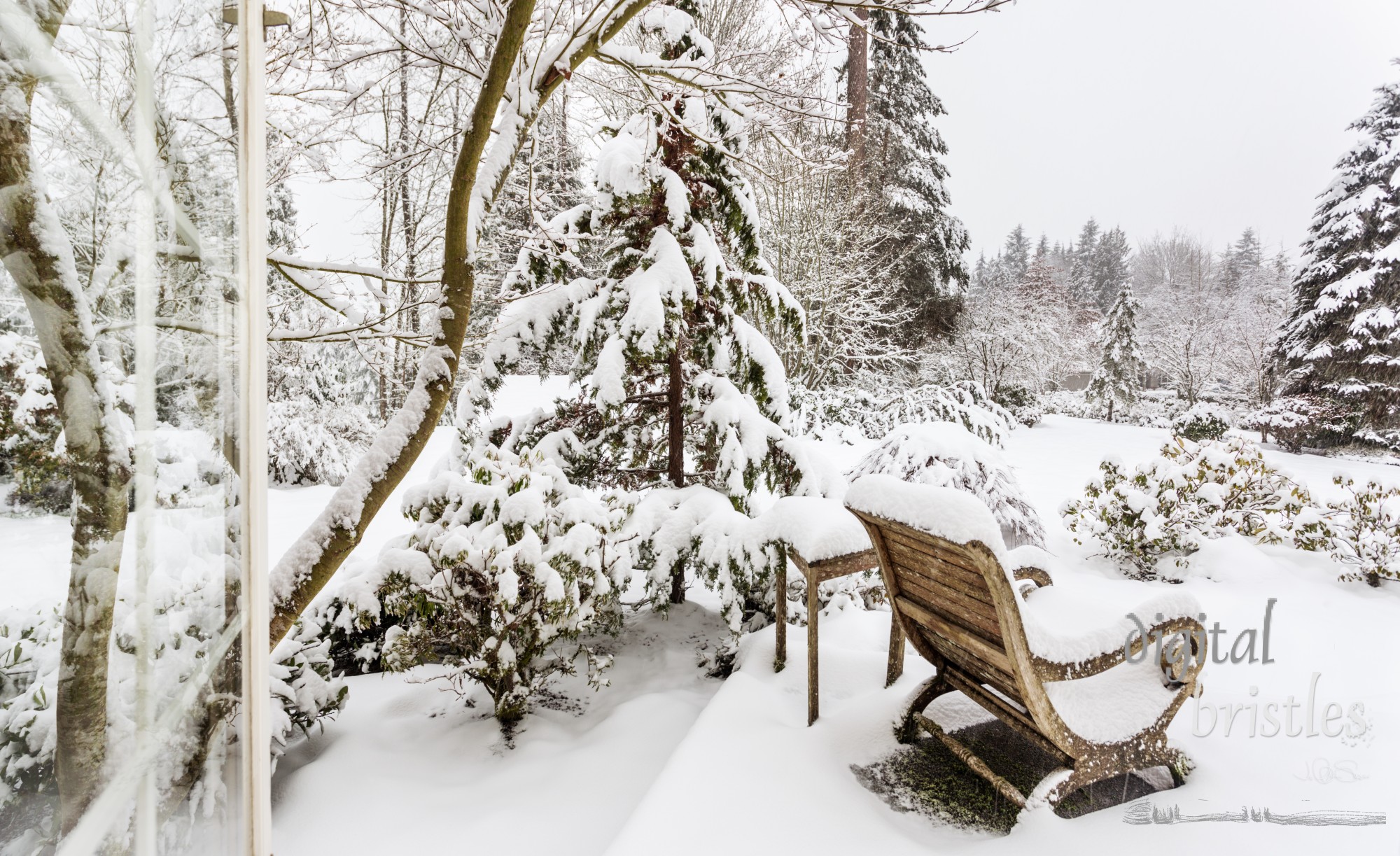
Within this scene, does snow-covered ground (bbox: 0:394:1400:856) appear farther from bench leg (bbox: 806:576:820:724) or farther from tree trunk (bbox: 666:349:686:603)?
tree trunk (bbox: 666:349:686:603)

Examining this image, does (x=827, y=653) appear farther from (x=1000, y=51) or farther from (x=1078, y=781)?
(x=1000, y=51)

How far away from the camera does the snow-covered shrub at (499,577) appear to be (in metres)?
2.68

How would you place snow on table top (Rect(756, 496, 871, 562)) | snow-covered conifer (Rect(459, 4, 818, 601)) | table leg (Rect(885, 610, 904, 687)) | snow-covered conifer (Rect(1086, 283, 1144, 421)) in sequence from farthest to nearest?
snow-covered conifer (Rect(1086, 283, 1144, 421)) < snow-covered conifer (Rect(459, 4, 818, 601)) < table leg (Rect(885, 610, 904, 687)) < snow on table top (Rect(756, 496, 871, 562))

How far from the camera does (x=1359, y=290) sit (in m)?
6.76

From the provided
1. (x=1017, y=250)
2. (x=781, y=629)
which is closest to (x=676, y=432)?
(x=781, y=629)

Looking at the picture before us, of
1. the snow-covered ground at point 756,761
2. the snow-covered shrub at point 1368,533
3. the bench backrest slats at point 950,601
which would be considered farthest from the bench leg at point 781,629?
the snow-covered shrub at point 1368,533

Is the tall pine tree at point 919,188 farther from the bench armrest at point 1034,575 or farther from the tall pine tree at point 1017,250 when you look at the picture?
the tall pine tree at point 1017,250

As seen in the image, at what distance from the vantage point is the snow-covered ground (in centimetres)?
192

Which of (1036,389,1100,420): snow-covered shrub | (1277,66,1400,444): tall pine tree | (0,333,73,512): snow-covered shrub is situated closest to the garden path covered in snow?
(0,333,73,512): snow-covered shrub

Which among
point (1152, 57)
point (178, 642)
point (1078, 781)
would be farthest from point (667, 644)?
point (1152, 57)

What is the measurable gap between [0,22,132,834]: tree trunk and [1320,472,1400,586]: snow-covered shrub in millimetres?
6410

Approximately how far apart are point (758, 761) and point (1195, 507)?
4501mm

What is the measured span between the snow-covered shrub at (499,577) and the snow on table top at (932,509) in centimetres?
133

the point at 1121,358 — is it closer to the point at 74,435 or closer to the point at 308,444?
the point at 308,444
